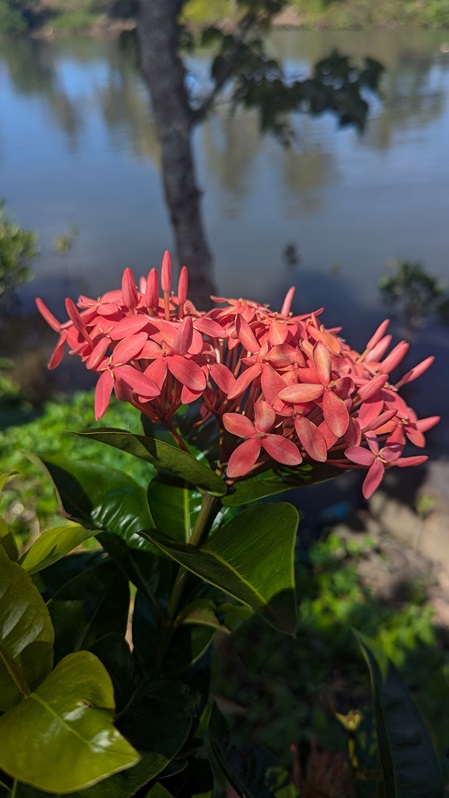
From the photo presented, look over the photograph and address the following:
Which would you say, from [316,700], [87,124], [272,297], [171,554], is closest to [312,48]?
A: [87,124]

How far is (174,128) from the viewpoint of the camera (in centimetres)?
A: 315

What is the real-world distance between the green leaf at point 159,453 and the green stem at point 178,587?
69 mm

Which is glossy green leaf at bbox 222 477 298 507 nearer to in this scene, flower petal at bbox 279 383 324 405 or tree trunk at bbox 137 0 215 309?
flower petal at bbox 279 383 324 405

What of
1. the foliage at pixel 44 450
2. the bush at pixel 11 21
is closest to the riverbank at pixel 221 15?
the bush at pixel 11 21

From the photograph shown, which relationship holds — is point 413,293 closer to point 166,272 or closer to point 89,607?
point 166,272

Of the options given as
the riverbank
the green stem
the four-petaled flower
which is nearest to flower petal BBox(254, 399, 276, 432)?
the four-petaled flower

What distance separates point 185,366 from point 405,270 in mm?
4102

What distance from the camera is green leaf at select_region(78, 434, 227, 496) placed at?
501 millimetres

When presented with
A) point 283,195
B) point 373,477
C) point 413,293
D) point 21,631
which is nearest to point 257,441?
point 373,477

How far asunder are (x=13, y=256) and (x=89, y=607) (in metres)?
4.72

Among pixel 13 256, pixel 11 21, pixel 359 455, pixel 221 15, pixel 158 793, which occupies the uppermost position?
pixel 11 21

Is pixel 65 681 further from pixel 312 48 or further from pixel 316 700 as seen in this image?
pixel 312 48

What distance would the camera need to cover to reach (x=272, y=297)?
17.0 ft

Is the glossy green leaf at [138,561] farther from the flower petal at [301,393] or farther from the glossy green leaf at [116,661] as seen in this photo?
the flower petal at [301,393]
